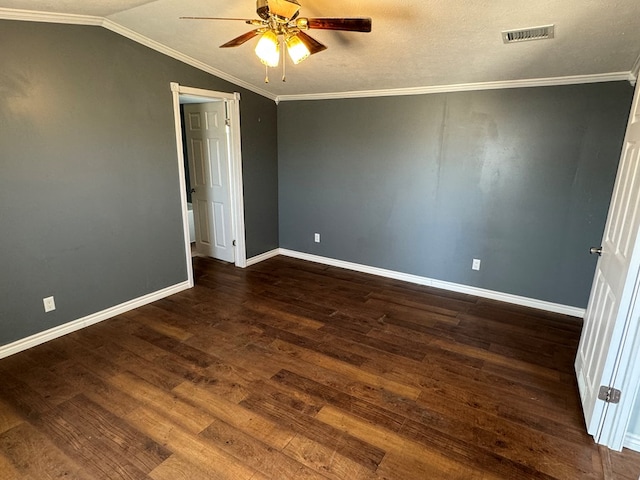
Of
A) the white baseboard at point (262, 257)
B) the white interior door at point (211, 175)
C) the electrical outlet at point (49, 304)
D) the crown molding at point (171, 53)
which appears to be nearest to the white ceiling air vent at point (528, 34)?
the crown molding at point (171, 53)

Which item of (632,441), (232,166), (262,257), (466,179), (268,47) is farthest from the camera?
(262,257)

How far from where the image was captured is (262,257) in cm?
495

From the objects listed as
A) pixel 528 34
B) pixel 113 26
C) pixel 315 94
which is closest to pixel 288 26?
pixel 528 34

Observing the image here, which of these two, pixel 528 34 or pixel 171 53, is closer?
pixel 528 34

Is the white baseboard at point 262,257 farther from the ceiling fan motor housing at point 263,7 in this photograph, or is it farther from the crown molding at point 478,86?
the ceiling fan motor housing at point 263,7

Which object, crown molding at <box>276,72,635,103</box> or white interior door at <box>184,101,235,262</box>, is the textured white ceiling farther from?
white interior door at <box>184,101,235,262</box>

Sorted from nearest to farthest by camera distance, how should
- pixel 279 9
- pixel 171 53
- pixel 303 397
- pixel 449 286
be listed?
pixel 279 9, pixel 303 397, pixel 171 53, pixel 449 286

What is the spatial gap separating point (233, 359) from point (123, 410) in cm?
76

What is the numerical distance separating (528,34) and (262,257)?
3.76 m

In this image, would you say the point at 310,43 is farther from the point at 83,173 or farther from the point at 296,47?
the point at 83,173

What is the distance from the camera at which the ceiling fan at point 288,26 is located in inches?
69.5

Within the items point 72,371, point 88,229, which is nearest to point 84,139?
point 88,229

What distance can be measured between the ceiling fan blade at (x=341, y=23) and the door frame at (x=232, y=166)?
2098 millimetres

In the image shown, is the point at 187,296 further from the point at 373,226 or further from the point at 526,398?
the point at 526,398
